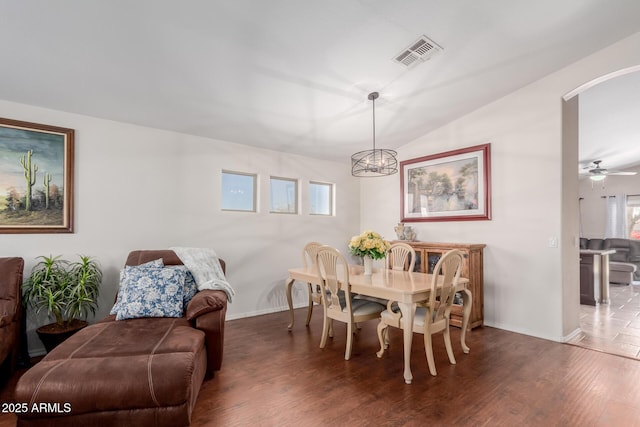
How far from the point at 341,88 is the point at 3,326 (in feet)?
11.7

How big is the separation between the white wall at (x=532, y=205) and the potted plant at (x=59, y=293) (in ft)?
14.4

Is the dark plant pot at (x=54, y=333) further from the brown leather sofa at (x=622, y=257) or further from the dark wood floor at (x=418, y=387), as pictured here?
the brown leather sofa at (x=622, y=257)

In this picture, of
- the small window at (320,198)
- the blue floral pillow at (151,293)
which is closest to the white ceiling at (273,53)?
the small window at (320,198)

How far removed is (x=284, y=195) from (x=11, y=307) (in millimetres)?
3194

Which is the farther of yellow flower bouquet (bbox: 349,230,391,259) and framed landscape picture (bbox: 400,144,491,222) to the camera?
framed landscape picture (bbox: 400,144,491,222)

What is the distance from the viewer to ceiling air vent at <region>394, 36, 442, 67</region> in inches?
108

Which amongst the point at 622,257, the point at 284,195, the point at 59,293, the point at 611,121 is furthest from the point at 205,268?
the point at 622,257

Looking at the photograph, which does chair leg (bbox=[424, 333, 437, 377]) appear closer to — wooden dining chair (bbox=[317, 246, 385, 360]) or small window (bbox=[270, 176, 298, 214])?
wooden dining chair (bbox=[317, 246, 385, 360])

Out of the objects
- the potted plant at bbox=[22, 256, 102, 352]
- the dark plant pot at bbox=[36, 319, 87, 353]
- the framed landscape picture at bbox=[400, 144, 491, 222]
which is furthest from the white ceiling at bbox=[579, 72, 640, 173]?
the dark plant pot at bbox=[36, 319, 87, 353]

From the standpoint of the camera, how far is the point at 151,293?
265 centimetres

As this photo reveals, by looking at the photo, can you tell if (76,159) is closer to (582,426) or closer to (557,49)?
(582,426)

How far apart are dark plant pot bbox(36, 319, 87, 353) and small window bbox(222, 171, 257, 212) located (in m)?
2.00

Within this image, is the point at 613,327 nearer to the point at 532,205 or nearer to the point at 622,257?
the point at 532,205

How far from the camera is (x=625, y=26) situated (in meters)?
2.85
